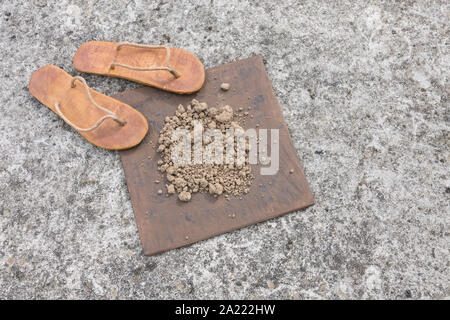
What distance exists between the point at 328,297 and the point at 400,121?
0.73 m

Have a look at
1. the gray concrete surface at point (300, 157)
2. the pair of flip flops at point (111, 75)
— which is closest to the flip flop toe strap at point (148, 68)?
the pair of flip flops at point (111, 75)

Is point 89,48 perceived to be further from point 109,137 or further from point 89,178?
point 89,178

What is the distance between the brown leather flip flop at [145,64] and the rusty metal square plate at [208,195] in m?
0.05

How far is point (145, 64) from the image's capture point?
1478 mm

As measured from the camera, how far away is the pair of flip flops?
55.1 inches

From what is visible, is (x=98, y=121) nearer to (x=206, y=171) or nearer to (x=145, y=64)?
(x=145, y=64)

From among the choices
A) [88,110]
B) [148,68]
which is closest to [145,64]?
[148,68]

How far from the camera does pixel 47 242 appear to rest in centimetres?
137

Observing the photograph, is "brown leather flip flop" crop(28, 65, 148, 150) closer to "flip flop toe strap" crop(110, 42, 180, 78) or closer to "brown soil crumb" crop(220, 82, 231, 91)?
"flip flop toe strap" crop(110, 42, 180, 78)

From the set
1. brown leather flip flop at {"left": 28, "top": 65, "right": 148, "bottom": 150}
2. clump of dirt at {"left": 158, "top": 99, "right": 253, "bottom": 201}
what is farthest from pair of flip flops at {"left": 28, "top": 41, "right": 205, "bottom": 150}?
clump of dirt at {"left": 158, "top": 99, "right": 253, "bottom": 201}

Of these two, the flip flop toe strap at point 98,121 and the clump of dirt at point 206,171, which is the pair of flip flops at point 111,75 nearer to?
the flip flop toe strap at point 98,121

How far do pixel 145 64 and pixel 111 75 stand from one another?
149 millimetres

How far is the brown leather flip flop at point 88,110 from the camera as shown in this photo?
54.8 inches

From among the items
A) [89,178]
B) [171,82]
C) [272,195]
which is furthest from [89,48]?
[272,195]
